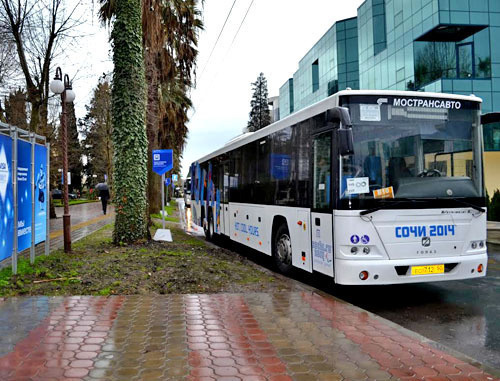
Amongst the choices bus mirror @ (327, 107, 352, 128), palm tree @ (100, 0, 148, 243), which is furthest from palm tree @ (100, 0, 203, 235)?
bus mirror @ (327, 107, 352, 128)

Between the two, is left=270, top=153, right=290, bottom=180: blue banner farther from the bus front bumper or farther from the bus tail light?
the bus tail light

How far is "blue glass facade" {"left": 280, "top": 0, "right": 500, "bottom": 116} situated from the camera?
1298 inches

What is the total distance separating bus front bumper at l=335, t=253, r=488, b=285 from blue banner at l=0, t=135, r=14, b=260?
546cm

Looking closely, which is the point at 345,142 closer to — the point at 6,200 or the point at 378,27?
the point at 6,200

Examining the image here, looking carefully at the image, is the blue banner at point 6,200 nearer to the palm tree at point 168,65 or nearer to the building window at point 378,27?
the palm tree at point 168,65

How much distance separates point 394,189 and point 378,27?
1617 inches

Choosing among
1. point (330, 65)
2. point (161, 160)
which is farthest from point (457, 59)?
point (161, 160)

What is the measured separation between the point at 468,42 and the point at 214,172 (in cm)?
2746

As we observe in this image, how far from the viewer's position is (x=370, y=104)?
683 centimetres

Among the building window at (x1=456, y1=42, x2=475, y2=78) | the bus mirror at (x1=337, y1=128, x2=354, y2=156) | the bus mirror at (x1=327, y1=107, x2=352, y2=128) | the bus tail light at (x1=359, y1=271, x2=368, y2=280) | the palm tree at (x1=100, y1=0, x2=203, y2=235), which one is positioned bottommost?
the bus tail light at (x1=359, y1=271, x2=368, y2=280)

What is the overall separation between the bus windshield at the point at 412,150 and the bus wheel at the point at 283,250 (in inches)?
97.2

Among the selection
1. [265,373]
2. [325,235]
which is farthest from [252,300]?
[265,373]

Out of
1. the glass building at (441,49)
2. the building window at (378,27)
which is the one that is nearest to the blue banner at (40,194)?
the glass building at (441,49)

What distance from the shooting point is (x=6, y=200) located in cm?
790
